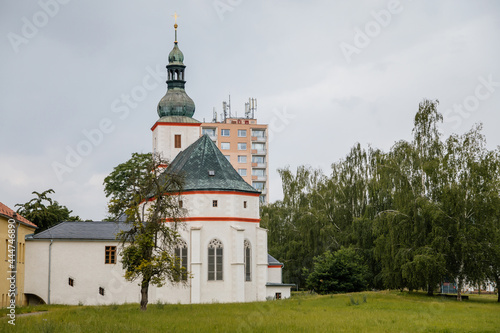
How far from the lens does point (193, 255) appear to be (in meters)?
42.8

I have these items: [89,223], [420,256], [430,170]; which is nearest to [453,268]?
[420,256]

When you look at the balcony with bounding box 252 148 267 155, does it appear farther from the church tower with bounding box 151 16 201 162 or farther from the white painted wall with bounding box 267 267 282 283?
the white painted wall with bounding box 267 267 282 283

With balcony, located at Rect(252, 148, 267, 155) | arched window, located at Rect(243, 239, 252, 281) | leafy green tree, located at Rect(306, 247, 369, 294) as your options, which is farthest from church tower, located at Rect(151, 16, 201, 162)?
balcony, located at Rect(252, 148, 267, 155)

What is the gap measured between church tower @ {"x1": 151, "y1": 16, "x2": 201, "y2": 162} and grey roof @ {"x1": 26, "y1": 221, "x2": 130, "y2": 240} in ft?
46.7

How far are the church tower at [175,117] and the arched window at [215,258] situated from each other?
16.3 metres

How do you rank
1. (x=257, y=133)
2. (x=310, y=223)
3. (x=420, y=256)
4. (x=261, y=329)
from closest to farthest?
(x=261, y=329), (x=420, y=256), (x=310, y=223), (x=257, y=133)

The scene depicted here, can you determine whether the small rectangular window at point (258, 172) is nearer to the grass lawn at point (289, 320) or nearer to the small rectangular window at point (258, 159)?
the small rectangular window at point (258, 159)

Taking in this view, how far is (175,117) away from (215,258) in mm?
19078

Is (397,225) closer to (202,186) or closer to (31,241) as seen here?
(202,186)

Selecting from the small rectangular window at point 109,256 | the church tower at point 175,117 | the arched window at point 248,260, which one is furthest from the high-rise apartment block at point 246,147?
the small rectangular window at point 109,256

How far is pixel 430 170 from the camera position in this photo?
4372cm

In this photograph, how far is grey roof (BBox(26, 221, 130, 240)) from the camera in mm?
42344

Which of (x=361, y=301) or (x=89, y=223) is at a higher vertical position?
(x=89, y=223)

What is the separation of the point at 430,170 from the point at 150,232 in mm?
20197
